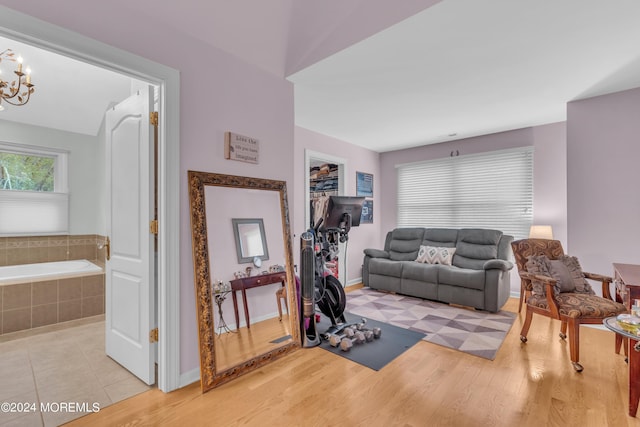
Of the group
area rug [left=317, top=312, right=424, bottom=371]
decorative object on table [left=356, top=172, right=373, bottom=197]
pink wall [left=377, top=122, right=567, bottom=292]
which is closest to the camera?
area rug [left=317, top=312, right=424, bottom=371]

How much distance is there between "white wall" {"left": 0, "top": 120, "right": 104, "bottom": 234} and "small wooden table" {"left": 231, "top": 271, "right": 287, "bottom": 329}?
11.1ft

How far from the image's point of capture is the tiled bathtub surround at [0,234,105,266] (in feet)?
12.5

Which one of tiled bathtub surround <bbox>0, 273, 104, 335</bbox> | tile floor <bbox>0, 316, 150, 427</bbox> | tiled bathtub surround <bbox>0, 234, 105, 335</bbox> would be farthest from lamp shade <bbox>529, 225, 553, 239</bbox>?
tiled bathtub surround <bbox>0, 273, 104, 335</bbox>

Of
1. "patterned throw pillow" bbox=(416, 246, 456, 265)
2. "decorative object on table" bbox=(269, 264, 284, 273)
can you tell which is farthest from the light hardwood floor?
"patterned throw pillow" bbox=(416, 246, 456, 265)

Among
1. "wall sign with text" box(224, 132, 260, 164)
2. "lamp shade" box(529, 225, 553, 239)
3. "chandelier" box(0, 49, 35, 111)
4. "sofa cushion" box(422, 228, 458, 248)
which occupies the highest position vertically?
"chandelier" box(0, 49, 35, 111)

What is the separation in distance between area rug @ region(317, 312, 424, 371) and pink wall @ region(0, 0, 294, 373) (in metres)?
1.22

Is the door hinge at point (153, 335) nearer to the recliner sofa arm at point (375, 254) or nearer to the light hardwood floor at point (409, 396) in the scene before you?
the light hardwood floor at point (409, 396)

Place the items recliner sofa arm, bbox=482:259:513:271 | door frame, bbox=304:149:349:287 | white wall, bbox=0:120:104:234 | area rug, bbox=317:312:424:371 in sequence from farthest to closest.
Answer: door frame, bbox=304:149:349:287, white wall, bbox=0:120:104:234, recliner sofa arm, bbox=482:259:513:271, area rug, bbox=317:312:424:371

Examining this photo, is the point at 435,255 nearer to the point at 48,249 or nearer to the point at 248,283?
the point at 248,283

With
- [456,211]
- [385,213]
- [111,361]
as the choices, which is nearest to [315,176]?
[385,213]

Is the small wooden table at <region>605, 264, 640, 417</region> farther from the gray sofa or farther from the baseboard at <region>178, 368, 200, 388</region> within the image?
the baseboard at <region>178, 368, 200, 388</region>

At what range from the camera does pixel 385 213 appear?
574 cm

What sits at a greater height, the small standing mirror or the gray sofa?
the small standing mirror

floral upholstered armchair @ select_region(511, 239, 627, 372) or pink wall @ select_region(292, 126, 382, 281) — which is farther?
pink wall @ select_region(292, 126, 382, 281)
